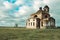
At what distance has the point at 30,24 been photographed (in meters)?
66.9

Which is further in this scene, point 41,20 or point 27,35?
point 41,20

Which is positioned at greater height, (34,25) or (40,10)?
(40,10)

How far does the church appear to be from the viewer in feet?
207

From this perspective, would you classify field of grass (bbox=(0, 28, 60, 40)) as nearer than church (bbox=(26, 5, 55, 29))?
Yes

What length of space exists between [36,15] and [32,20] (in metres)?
3.90

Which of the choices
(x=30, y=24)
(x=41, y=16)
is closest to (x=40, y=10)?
(x=41, y=16)

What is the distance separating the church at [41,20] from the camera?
63219mm

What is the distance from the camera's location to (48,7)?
2665 inches

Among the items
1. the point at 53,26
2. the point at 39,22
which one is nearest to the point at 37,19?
the point at 39,22

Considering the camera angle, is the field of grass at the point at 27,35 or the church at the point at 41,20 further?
the church at the point at 41,20

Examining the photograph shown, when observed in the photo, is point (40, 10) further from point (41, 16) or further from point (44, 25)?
point (44, 25)

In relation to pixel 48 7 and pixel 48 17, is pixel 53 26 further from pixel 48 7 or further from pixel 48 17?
pixel 48 7

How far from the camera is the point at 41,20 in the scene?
214 ft

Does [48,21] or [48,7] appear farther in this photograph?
[48,7]
